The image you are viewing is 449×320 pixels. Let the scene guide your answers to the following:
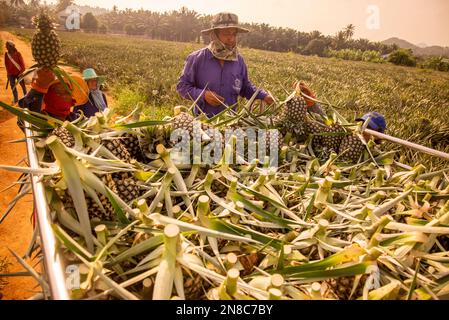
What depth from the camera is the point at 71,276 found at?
0.76m

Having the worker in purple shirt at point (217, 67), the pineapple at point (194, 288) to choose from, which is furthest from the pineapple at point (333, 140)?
the pineapple at point (194, 288)

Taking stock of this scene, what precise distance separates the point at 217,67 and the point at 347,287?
8.02ft

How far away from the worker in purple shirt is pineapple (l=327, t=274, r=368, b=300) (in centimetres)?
206

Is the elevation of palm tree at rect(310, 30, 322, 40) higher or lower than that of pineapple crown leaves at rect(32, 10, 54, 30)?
higher

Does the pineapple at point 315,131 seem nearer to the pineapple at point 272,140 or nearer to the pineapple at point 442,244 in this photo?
the pineapple at point 272,140

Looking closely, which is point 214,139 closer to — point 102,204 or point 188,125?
point 188,125

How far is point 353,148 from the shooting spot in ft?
6.03

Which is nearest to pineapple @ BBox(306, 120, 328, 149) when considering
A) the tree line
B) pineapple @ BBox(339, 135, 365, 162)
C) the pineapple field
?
pineapple @ BBox(339, 135, 365, 162)

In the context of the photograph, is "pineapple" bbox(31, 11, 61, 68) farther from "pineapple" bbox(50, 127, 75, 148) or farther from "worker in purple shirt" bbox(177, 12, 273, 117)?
"worker in purple shirt" bbox(177, 12, 273, 117)

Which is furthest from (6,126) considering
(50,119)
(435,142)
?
(435,142)

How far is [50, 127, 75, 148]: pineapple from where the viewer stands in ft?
3.54

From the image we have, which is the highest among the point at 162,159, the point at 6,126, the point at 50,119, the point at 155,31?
the point at 155,31
